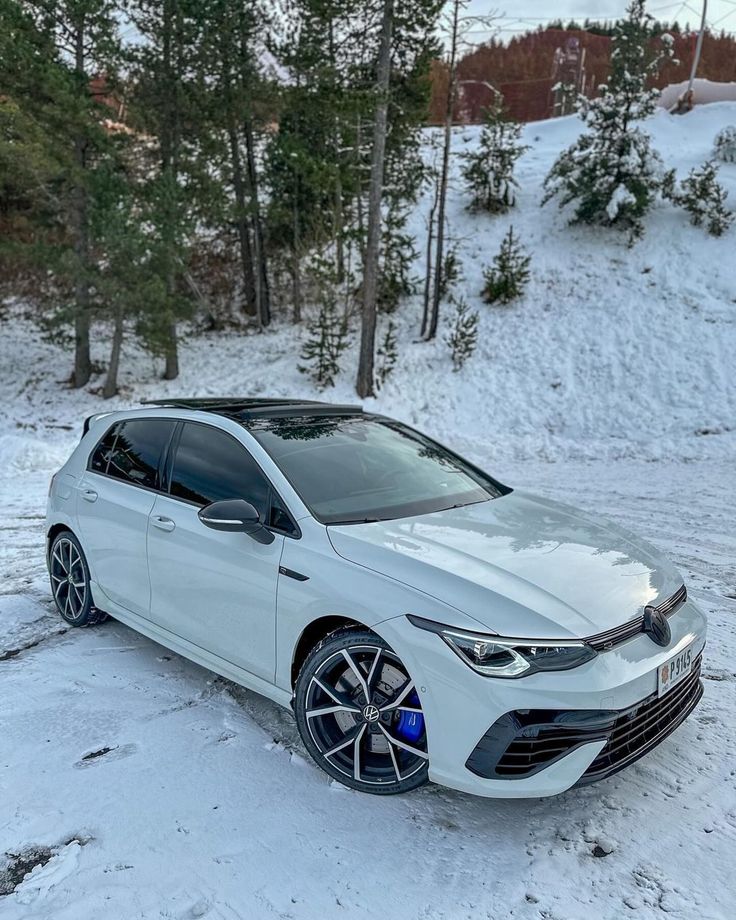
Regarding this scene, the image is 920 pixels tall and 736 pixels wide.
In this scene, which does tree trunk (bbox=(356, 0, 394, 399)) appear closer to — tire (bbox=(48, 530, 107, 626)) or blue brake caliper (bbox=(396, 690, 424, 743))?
tire (bbox=(48, 530, 107, 626))

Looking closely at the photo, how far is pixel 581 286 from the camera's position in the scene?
1858 centimetres

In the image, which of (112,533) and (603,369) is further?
(603,369)

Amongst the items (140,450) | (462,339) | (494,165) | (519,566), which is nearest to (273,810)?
(519,566)

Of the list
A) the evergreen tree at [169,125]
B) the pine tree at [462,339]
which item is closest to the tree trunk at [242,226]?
the evergreen tree at [169,125]

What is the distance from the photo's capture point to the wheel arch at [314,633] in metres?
3.06

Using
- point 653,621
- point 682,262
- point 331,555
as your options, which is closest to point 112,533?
point 331,555

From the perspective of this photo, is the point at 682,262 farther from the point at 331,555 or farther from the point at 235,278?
the point at 331,555

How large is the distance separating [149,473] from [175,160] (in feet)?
50.1

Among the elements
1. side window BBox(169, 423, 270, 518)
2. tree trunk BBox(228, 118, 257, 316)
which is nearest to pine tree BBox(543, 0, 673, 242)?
tree trunk BBox(228, 118, 257, 316)

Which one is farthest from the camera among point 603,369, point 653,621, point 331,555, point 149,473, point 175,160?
point 175,160

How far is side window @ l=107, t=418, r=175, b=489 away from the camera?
4.30 m

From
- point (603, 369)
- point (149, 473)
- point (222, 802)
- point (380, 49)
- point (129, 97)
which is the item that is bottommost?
point (603, 369)

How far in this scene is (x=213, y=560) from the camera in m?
3.58

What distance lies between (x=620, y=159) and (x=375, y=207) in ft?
25.3
